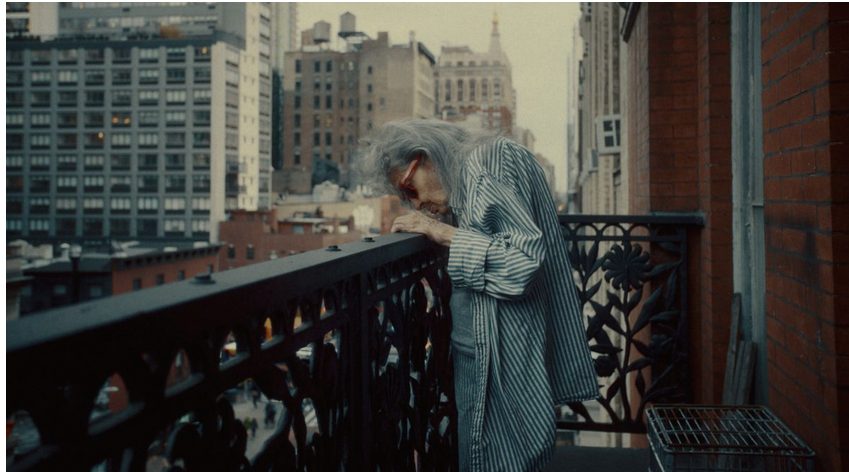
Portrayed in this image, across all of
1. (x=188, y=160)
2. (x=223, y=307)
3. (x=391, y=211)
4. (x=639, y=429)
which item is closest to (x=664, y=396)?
(x=639, y=429)

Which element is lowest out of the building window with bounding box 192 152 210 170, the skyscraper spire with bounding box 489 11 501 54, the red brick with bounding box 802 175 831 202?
the red brick with bounding box 802 175 831 202

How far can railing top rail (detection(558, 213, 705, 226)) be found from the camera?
4.33 meters

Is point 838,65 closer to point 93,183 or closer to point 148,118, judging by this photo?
point 148,118

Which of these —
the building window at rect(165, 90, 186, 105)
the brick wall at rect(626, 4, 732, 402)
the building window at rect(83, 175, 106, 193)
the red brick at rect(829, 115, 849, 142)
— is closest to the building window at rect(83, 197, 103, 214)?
the building window at rect(83, 175, 106, 193)

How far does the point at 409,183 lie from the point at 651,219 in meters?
2.16

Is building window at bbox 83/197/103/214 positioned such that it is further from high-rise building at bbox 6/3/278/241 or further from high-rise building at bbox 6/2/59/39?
high-rise building at bbox 6/2/59/39

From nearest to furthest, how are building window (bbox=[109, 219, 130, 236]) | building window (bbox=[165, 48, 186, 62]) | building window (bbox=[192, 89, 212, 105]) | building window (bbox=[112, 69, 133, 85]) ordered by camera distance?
building window (bbox=[192, 89, 212, 105]) → building window (bbox=[165, 48, 186, 62]) → building window (bbox=[109, 219, 130, 236]) → building window (bbox=[112, 69, 133, 85])

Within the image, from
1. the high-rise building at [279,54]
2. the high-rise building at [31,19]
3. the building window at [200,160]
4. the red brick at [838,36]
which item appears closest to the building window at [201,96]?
the building window at [200,160]

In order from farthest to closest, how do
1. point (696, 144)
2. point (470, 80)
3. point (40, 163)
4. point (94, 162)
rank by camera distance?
1. point (470, 80)
2. point (40, 163)
3. point (94, 162)
4. point (696, 144)

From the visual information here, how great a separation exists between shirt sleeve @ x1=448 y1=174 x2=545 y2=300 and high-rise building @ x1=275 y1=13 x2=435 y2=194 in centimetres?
9197

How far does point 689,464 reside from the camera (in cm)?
241

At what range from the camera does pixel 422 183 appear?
277 cm

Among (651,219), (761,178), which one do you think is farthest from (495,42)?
(761,178)

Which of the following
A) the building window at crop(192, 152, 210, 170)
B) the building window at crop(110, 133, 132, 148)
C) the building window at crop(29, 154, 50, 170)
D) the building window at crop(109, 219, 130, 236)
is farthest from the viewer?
the building window at crop(29, 154, 50, 170)
